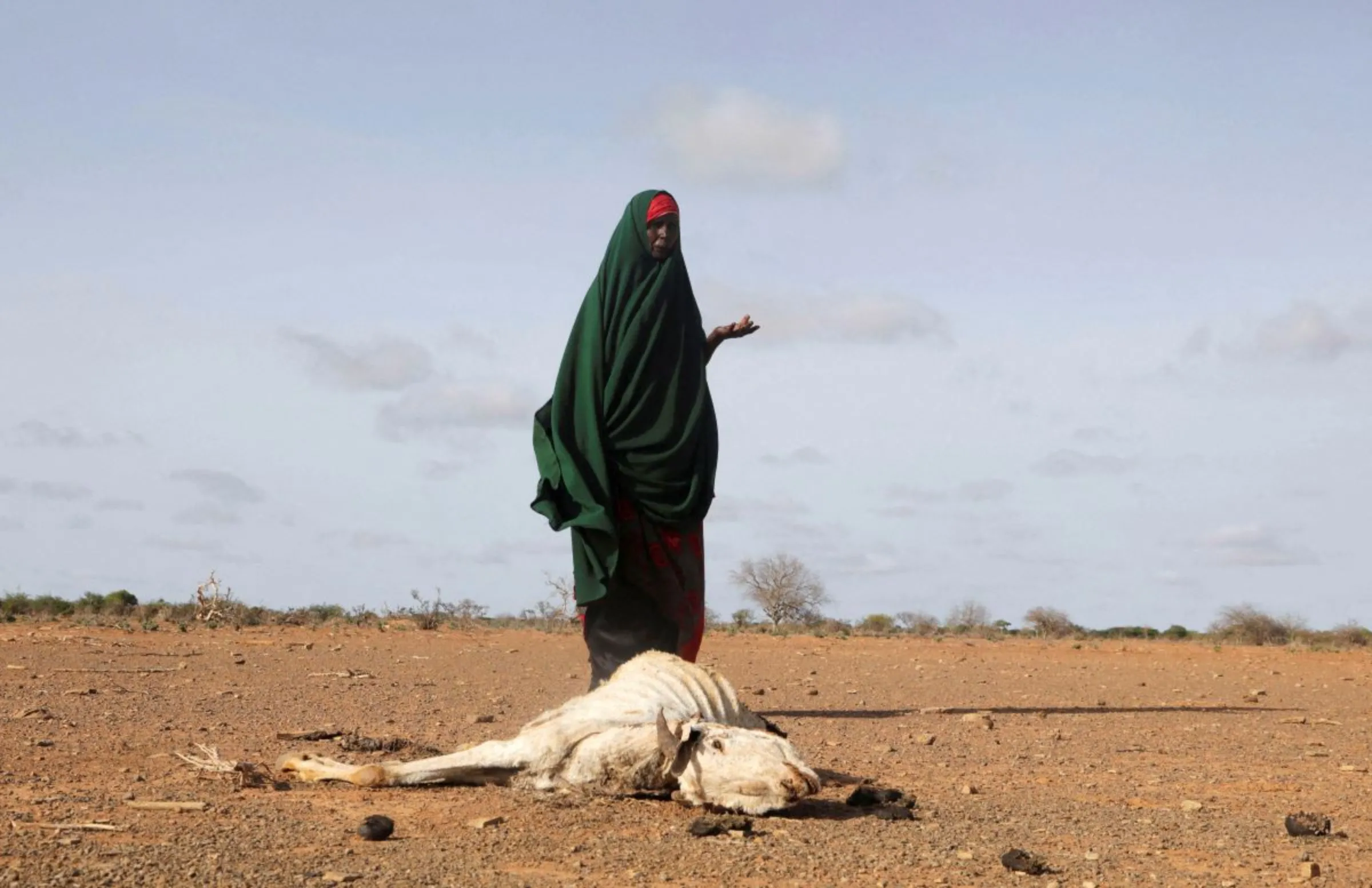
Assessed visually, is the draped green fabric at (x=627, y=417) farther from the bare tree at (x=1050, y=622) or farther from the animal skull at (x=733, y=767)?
the bare tree at (x=1050, y=622)

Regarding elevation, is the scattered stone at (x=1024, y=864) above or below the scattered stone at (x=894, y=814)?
below

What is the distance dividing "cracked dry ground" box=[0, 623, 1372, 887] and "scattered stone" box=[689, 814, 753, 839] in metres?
0.06

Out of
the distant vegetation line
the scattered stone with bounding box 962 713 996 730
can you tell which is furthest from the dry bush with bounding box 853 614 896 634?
the scattered stone with bounding box 962 713 996 730

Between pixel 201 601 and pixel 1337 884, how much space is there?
1893cm

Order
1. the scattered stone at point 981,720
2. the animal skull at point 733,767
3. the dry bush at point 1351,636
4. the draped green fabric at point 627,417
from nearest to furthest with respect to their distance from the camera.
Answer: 1. the animal skull at point 733,767
2. the draped green fabric at point 627,417
3. the scattered stone at point 981,720
4. the dry bush at point 1351,636

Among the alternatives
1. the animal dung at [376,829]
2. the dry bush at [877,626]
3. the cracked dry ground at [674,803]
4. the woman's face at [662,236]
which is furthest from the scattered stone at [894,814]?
the dry bush at [877,626]

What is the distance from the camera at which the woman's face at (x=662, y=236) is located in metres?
8.72

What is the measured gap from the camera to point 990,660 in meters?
18.5

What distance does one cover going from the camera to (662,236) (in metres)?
8.73

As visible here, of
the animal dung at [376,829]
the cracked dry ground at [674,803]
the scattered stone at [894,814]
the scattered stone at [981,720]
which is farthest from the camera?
the scattered stone at [981,720]

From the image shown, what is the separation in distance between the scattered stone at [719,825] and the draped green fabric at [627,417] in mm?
3068

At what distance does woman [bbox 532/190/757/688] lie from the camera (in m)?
8.44

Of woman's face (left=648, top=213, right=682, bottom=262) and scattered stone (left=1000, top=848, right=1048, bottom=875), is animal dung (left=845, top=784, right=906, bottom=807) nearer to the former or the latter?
scattered stone (left=1000, top=848, right=1048, bottom=875)

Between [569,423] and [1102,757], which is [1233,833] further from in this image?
[569,423]
